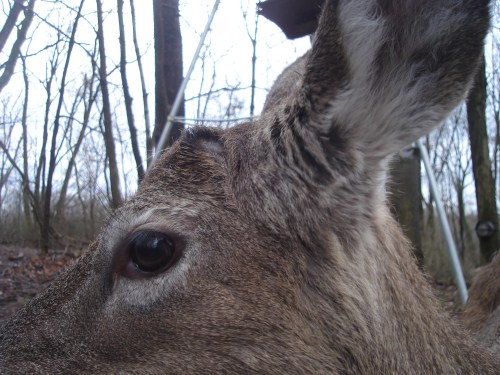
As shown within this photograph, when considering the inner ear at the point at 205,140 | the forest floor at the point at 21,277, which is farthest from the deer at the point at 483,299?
the forest floor at the point at 21,277

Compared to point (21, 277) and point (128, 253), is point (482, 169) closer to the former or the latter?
point (21, 277)

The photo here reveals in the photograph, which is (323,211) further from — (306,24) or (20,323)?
(306,24)

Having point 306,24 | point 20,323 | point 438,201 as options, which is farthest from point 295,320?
point 438,201

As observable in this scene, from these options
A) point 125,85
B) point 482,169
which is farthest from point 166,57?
point 482,169

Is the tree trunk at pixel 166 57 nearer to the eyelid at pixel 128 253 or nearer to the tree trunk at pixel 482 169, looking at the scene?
the eyelid at pixel 128 253

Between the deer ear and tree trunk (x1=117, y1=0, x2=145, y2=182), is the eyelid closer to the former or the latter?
the deer ear

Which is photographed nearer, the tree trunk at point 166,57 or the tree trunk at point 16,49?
the tree trunk at point 16,49
